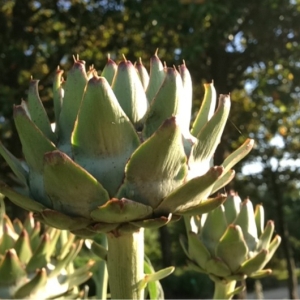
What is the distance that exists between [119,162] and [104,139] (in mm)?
21

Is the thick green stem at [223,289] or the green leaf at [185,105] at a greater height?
the green leaf at [185,105]

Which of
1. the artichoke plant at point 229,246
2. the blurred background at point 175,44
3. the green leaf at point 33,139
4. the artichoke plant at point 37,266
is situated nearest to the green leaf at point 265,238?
the artichoke plant at point 229,246

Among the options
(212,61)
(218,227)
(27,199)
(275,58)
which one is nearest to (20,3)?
(212,61)

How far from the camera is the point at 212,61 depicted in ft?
14.8

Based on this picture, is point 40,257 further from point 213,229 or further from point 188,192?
point 188,192

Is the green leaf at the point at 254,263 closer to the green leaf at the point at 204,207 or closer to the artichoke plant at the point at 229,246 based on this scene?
the artichoke plant at the point at 229,246

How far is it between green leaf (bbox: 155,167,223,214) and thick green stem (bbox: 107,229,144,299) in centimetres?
5

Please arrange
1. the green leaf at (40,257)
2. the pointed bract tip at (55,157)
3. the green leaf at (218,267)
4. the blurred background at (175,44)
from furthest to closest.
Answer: the blurred background at (175,44) < the green leaf at (40,257) < the green leaf at (218,267) < the pointed bract tip at (55,157)

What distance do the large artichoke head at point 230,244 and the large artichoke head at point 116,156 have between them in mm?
356

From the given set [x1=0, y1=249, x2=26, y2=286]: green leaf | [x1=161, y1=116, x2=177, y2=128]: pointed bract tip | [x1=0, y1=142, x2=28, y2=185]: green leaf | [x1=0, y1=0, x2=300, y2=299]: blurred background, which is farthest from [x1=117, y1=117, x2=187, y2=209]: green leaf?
[x1=0, y1=0, x2=300, y2=299]: blurred background

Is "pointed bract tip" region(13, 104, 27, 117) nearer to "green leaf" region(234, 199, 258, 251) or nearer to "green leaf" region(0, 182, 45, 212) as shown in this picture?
"green leaf" region(0, 182, 45, 212)

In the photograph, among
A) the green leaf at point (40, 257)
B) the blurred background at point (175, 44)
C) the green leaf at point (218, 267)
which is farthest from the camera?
the blurred background at point (175, 44)

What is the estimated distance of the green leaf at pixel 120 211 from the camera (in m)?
0.39

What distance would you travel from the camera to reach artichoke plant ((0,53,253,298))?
1.32 feet
